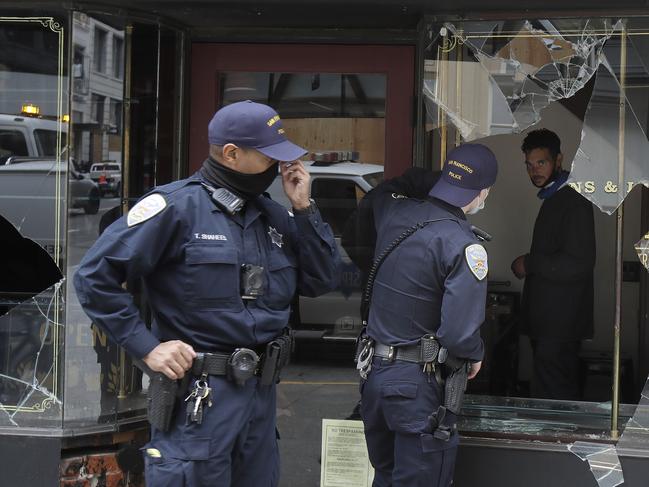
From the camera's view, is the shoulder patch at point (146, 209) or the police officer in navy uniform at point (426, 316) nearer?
the shoulder patch at point (146, 209)

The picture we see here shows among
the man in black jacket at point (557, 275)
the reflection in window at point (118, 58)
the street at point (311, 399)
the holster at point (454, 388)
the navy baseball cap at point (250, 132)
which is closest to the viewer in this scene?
the navy baseball cap at point (250, 132)

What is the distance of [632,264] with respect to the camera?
5.84 metres

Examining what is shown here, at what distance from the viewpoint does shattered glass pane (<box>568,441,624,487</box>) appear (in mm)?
4359

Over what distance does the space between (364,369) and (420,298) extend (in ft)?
1.39

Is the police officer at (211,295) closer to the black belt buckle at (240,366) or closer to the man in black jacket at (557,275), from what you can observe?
the black belt buckle at (240,366)

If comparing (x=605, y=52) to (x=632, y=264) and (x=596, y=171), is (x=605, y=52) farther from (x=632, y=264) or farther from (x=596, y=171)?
(x=632, y=264)

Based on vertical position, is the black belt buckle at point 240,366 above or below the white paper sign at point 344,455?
above

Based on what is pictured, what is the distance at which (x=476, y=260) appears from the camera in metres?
3.63

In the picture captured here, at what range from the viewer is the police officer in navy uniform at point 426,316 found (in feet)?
11.9

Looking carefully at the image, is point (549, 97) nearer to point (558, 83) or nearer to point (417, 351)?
point (558, 83)

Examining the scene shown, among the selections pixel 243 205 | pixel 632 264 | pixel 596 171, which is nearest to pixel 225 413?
pixel 243 205

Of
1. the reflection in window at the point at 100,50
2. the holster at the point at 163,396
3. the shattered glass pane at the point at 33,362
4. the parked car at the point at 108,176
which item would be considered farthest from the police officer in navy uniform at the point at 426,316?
the reflection in window at the point at 100,50

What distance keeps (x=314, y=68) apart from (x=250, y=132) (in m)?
2.06

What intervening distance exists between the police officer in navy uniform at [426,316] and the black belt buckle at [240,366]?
0.86 m
